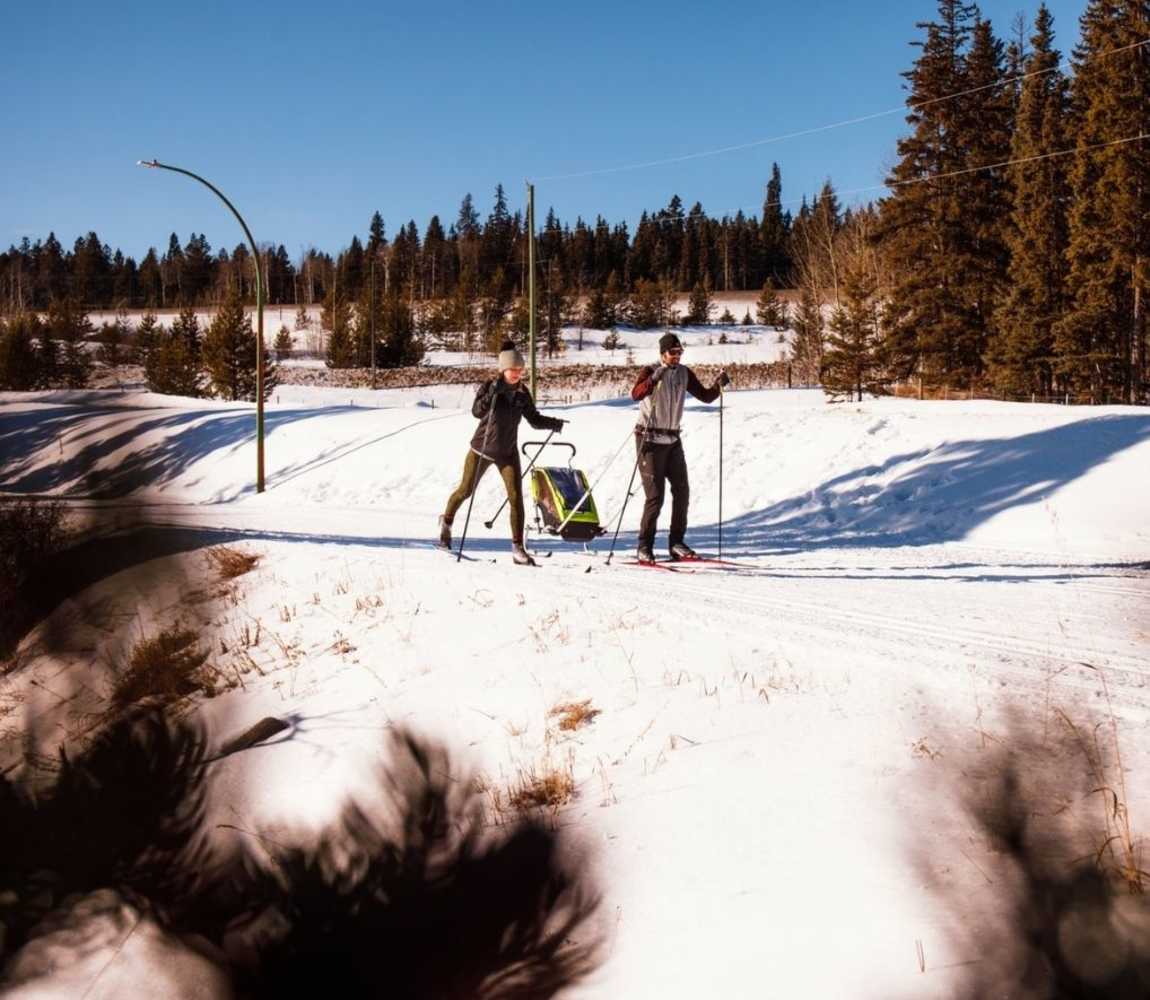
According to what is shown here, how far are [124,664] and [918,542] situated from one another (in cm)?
1176

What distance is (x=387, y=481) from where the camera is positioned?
71.6 ft

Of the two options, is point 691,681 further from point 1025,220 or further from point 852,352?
point 1025,220

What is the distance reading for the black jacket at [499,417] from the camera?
31.1 feet

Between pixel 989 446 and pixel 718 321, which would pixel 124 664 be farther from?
pixel 718 321

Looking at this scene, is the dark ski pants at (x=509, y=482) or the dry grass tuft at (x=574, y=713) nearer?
Result: the dry grass tuft at (x=574, y=713)

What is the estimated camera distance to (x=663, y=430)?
9516mm

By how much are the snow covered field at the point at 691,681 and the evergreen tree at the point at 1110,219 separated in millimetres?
22921

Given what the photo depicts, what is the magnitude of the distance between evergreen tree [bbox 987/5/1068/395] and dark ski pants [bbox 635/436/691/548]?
93.3 feet

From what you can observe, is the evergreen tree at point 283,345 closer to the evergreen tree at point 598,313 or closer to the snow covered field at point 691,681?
the evergreen tree at point 598,313

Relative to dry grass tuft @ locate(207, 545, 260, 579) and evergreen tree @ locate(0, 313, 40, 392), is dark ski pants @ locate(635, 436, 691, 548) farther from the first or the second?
evergreen tree @ locate(0, 313, 40, 392)

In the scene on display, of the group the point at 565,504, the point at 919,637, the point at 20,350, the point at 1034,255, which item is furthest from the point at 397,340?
the point at 919,637

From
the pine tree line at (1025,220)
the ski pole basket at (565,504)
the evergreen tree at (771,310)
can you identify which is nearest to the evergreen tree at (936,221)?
the pine tree line at (1025,220)

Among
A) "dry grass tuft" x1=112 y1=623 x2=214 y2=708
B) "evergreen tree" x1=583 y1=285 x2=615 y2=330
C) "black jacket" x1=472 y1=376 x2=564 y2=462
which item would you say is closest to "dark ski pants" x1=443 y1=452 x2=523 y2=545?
"black jacket" x1=472 y1=376 x2=564 y2=462

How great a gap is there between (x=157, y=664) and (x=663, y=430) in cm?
816
